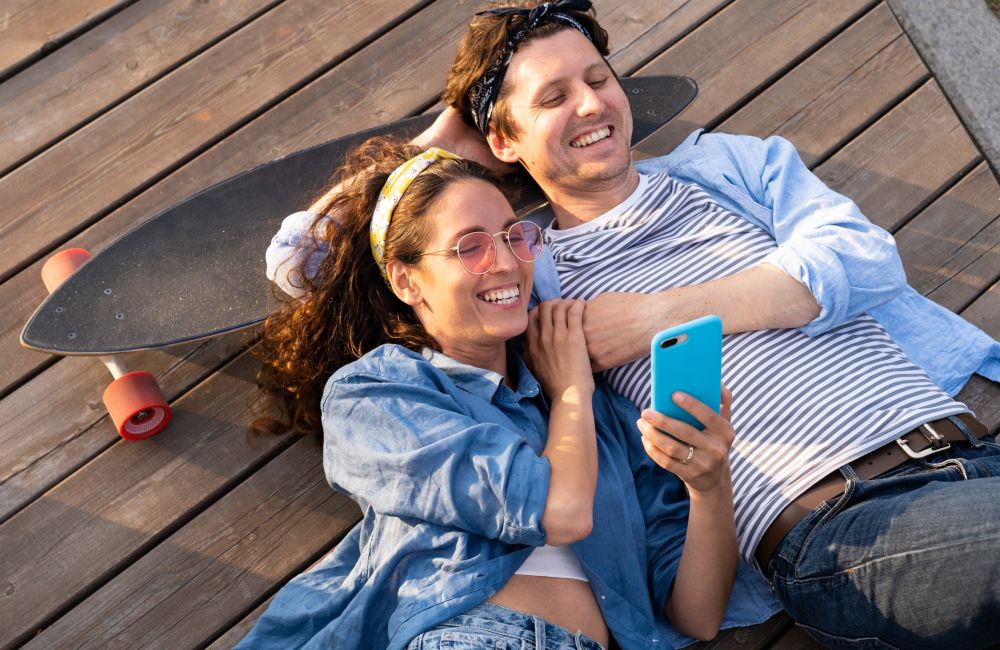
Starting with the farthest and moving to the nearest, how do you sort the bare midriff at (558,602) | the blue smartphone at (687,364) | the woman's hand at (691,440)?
the bare midriff at (558,602) < the woman's hand at (691,440) < the blue smartphone at (687,364)

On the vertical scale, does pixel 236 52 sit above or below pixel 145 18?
below

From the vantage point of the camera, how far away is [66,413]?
259cm

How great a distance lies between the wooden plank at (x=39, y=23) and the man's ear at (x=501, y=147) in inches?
61.1

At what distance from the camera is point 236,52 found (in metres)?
3.16

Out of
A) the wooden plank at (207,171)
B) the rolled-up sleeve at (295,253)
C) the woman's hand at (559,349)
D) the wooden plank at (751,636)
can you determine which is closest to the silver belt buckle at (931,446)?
the wooden plank at (751,636)

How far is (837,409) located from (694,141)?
36.4 inches

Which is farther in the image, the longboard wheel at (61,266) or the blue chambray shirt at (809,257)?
the longboard wheel at (61,266)

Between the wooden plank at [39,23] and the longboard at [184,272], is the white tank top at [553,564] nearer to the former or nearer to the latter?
the longboard at [184,272]

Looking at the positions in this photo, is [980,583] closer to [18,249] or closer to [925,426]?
[925,426]

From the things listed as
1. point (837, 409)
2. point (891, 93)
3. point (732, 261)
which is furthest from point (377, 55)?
point (837, 409)

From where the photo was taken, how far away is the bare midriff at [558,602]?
6.21ft

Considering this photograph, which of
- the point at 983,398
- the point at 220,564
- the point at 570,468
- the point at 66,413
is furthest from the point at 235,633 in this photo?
the point at 983,398

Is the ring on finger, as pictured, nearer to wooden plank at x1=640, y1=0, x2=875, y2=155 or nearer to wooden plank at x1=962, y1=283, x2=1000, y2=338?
wooden plank at x1=962, y1=283, x2=1000, y2=338

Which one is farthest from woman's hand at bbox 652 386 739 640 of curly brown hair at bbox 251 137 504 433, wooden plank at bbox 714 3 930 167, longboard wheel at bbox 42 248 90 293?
longboard wheel at bbox 42 248 90 293
